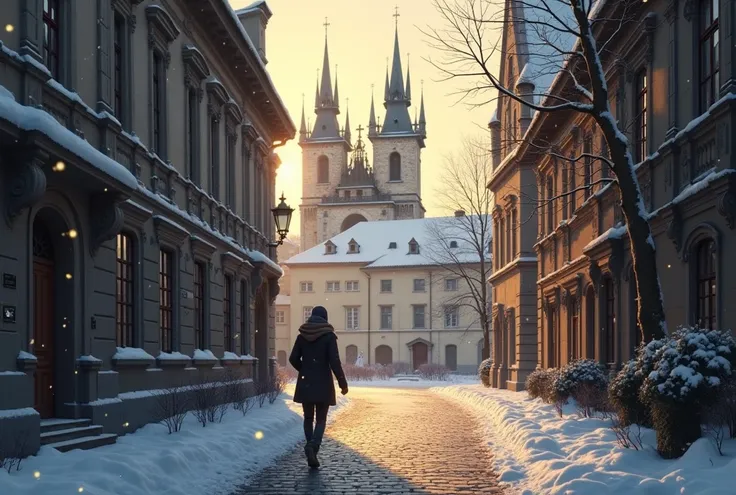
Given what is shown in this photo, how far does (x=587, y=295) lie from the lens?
74.3 ft

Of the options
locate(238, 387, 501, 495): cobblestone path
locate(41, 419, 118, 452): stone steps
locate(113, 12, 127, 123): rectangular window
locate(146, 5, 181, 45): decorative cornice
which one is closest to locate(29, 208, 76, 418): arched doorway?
locate(41, 419, 118, 452): stone steps

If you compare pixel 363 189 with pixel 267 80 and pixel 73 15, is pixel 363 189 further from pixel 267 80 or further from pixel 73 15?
pixel 73 15

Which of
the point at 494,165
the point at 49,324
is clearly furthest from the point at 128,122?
the point at 494,165

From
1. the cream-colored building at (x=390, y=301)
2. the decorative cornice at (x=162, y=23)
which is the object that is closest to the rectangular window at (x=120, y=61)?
the decorative cornice at (x=162, y=23)

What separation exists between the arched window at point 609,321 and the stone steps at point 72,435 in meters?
12.1

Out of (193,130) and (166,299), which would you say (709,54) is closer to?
(166,299)

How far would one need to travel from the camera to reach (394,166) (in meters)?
116

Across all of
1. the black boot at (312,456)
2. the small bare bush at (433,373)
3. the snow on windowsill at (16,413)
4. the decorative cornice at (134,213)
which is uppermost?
the decorative cornice at (134,213)

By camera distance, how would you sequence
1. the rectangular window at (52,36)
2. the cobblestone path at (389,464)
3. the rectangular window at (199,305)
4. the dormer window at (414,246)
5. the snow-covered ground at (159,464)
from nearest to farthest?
1. the snow-covered ground at (159,464)
2. the cobblestone path at (389,464)
3. the rectangular window at (52,36)
4. the rectangular window at (199,305)
5. the dormer window at (414,246)

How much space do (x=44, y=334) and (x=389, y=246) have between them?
72.6m

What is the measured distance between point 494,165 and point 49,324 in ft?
97.1

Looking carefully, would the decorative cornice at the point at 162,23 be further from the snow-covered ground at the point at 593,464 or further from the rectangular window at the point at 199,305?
the snow-covered ground at the point at 593,464

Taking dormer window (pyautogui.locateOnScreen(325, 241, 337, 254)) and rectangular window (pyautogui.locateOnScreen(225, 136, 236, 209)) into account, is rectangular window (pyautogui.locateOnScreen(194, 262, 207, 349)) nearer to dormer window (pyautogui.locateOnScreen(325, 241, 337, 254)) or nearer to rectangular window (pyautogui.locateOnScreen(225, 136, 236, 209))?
rectangular window (pyautogui.locateOnScreen(225, 136, 236, 209))

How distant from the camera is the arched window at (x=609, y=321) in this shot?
20.5 m
